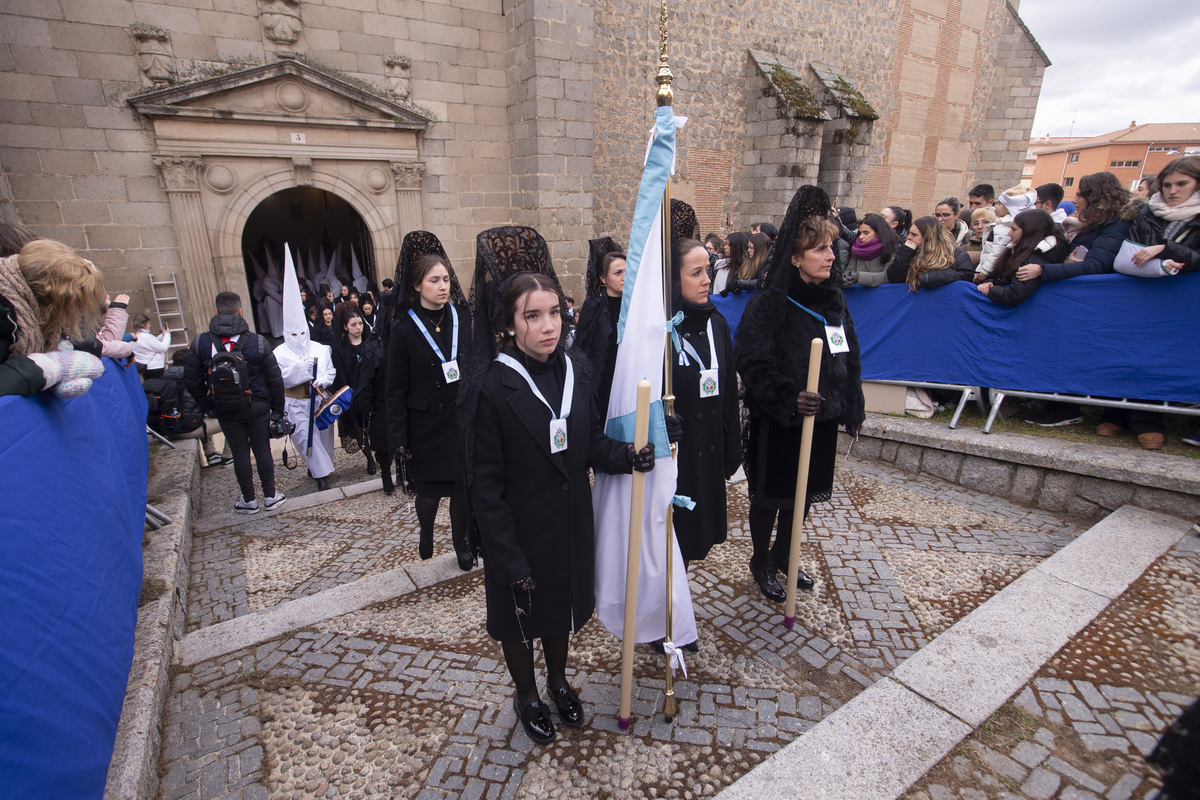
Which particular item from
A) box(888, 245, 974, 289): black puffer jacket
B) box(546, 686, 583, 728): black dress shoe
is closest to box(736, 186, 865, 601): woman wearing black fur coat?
box(546, 686, 583, 728): black dress shoe

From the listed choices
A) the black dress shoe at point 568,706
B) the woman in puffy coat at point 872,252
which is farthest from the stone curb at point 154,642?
the woman in puffy coat at point 872,252

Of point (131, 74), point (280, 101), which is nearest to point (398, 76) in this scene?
point (280, 101)

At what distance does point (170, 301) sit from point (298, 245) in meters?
6.33

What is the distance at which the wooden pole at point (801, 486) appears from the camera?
9.50 feet

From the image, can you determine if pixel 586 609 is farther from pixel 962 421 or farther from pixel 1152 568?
pixel 962 421

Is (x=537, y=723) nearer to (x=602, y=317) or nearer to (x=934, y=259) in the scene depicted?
(x=602, y=317)

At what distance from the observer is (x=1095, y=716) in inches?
96.9

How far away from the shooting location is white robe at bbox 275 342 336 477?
5.70 m

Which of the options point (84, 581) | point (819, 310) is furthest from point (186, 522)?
point (819, 310)

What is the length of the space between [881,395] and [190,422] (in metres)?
7.93

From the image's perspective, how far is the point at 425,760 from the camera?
8.32ft

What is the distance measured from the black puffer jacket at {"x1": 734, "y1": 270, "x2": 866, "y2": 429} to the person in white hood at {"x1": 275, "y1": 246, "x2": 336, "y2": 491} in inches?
173

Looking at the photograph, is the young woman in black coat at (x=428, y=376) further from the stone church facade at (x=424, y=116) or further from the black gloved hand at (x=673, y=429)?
the stone church facade at (x=424, y=116)

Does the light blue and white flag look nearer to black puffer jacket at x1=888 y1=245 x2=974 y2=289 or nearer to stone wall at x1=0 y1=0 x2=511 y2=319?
black puffer jacket at x1=888 y1=245 x2=974 y2=289
